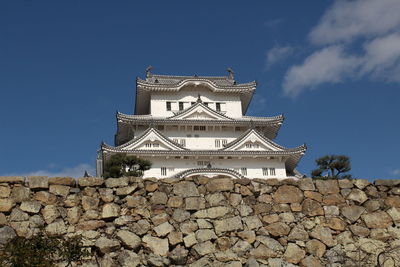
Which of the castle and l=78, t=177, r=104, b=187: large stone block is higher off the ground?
the castle

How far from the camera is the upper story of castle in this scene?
41.3 m

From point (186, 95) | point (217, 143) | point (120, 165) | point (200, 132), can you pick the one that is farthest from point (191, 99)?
point (120, 165)

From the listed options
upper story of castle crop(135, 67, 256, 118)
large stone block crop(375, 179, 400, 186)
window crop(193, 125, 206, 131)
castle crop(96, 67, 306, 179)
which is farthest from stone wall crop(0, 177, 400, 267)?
upper story of castle crop(135, 67, 256, 118)

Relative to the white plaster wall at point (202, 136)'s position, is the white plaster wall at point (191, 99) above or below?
above

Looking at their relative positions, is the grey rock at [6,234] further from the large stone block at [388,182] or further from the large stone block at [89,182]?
the large stone block at [388,182]

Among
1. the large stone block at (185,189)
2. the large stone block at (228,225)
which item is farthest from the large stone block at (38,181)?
the large stone block at (228,225)

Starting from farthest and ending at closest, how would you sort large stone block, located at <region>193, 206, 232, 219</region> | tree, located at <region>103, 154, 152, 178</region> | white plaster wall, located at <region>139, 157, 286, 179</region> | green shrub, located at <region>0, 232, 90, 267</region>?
white plaster wall, located at <region>139, 157, 286, 179</region> < tree, located at <region>103, 154, 152, 178</region> < large stone block, located at <region>193, 206, 232, 219</region> < green shrub, located at <region>0, 232, 90, 267</region>

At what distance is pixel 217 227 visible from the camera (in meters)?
8.12

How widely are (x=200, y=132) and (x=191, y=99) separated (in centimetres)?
419

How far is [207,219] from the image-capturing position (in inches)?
322

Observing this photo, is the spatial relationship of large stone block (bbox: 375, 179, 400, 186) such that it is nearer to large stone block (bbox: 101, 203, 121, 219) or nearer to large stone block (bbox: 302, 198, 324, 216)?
large stone block (bbox: 302, 198, 324, 216)

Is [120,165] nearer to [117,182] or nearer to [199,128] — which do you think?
[199,128]

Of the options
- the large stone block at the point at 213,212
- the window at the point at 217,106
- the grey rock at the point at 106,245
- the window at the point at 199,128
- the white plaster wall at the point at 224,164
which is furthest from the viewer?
the window at the point at 217,106

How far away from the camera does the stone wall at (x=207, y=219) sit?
7.79 meters
